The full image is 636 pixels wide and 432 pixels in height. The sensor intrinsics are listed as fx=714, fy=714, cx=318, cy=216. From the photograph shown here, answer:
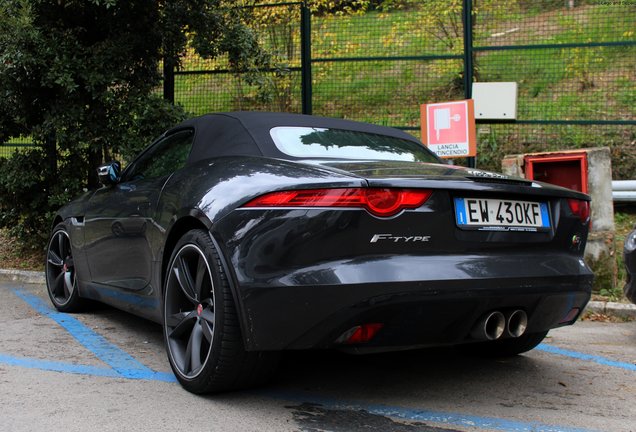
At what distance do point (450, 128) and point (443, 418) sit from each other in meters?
4.23

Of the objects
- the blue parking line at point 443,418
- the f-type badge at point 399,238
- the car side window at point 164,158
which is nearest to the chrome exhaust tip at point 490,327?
the blue parking line at point 443,418

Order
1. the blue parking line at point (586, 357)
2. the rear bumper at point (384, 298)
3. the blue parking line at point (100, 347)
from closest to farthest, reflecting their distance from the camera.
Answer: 1. the rear bumper at point (384, 298)
2. the blue parking line at point (100, 347)
3. the blue parking line at point (586, 357)

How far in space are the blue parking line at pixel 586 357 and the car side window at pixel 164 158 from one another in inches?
104

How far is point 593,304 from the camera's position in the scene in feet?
19.3

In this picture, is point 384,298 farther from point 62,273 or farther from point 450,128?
point 450,128

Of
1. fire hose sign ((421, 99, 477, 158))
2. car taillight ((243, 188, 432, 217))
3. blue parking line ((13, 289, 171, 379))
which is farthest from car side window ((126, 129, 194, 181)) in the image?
fire hose sign ((421, 99, 477, 158))

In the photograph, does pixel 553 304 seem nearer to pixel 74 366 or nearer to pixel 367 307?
pixel 367 307

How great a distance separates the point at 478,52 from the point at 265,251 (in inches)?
260

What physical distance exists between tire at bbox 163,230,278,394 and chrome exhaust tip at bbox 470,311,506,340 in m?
0.93

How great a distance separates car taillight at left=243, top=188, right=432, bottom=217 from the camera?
9.75 ft

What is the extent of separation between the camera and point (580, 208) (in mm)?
3684

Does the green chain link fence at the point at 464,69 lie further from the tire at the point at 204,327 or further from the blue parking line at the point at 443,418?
the blue parking line at the point at 443,418

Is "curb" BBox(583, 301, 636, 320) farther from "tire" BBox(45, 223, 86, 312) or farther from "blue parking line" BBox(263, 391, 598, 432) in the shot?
"tire" BBox(45, 223, 86, 312)

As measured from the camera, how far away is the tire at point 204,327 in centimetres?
318
